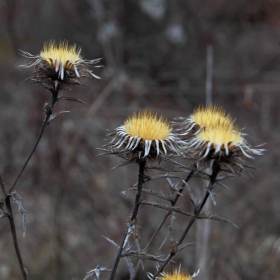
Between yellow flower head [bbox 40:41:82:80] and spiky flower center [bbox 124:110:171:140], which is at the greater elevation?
yellow flower head [bbox 40:41:82:80]

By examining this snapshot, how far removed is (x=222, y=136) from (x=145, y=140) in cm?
23

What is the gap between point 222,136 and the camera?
1.34 meters

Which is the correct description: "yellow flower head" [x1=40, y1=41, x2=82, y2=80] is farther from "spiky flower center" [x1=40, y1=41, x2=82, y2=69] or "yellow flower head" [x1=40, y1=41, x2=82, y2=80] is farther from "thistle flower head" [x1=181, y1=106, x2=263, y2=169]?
"thistle flower head" [x1=181, y1=106, x2=263, y2=169]

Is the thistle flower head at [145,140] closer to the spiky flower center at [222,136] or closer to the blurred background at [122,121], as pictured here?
the spiky flower center at [222,136]

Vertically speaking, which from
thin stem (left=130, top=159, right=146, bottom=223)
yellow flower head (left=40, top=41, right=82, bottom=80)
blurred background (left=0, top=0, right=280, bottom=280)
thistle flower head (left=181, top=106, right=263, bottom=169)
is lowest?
thin stem (left=130, top=159, right=146, bottom=223)

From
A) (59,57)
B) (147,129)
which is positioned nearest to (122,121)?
(59,57)

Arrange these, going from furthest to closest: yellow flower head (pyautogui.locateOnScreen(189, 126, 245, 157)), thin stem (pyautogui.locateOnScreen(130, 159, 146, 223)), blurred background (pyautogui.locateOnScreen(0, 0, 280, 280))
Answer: blurred background (pyautogui.locateOnScreen(0, 0, 280, 280))
thin stem (pyautogui.locateOnScreen(130, 159, 146, 223))
yellow flower head (pyautogui.locateOnScreen(189, 126, 245, 157))

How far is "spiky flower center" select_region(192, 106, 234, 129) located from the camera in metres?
1.47

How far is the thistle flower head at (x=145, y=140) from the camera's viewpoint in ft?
4.57

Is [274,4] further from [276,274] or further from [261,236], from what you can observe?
[276,274]

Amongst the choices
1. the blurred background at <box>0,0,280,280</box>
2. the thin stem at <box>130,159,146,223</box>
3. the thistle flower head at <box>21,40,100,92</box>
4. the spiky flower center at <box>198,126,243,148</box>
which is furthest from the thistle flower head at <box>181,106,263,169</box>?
the blurred background at <box>0,0,280,280</box>

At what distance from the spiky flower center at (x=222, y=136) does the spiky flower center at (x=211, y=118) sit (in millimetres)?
62

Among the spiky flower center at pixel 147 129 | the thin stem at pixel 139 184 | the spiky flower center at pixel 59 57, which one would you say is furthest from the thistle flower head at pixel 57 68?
the thin stem at pixel 139 184

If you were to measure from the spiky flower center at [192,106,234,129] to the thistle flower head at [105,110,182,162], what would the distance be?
133 mm
